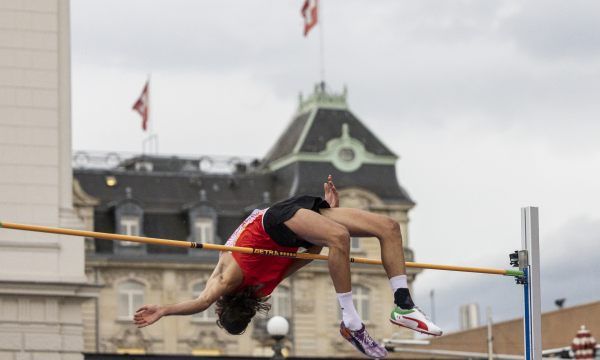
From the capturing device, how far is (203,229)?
75.2 metres

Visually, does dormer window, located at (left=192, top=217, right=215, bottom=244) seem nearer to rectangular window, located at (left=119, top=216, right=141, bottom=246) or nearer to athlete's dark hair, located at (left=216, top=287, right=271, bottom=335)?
rectangular window, located at (left=119, top=216, right=141, bottom=246)

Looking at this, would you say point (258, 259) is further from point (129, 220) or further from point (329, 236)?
point (129, 220)

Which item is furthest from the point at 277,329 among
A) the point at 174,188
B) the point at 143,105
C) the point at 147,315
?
the point at 143,105

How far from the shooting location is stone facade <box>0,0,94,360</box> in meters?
41.6

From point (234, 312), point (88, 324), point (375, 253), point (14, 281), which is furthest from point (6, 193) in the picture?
point (375, 253)

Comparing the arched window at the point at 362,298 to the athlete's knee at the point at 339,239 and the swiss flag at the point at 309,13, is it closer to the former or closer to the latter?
the swiss flag at the point at 309,13

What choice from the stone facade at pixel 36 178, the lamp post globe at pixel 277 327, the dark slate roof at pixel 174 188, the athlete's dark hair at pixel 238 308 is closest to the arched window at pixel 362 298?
the dark slate roof at pixel 174 188

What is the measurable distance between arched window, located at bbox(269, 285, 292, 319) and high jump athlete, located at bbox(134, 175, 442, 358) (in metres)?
60.9

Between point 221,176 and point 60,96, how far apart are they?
117ft

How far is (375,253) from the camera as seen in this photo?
2995 inches

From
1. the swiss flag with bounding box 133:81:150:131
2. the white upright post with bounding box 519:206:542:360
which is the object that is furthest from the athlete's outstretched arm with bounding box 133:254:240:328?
the swiss flag with bounding box 133:81:150:131

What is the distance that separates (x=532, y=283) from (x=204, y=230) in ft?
197

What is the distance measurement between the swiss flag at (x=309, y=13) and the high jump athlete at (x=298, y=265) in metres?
62.0

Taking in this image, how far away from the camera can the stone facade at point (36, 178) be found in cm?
4162
